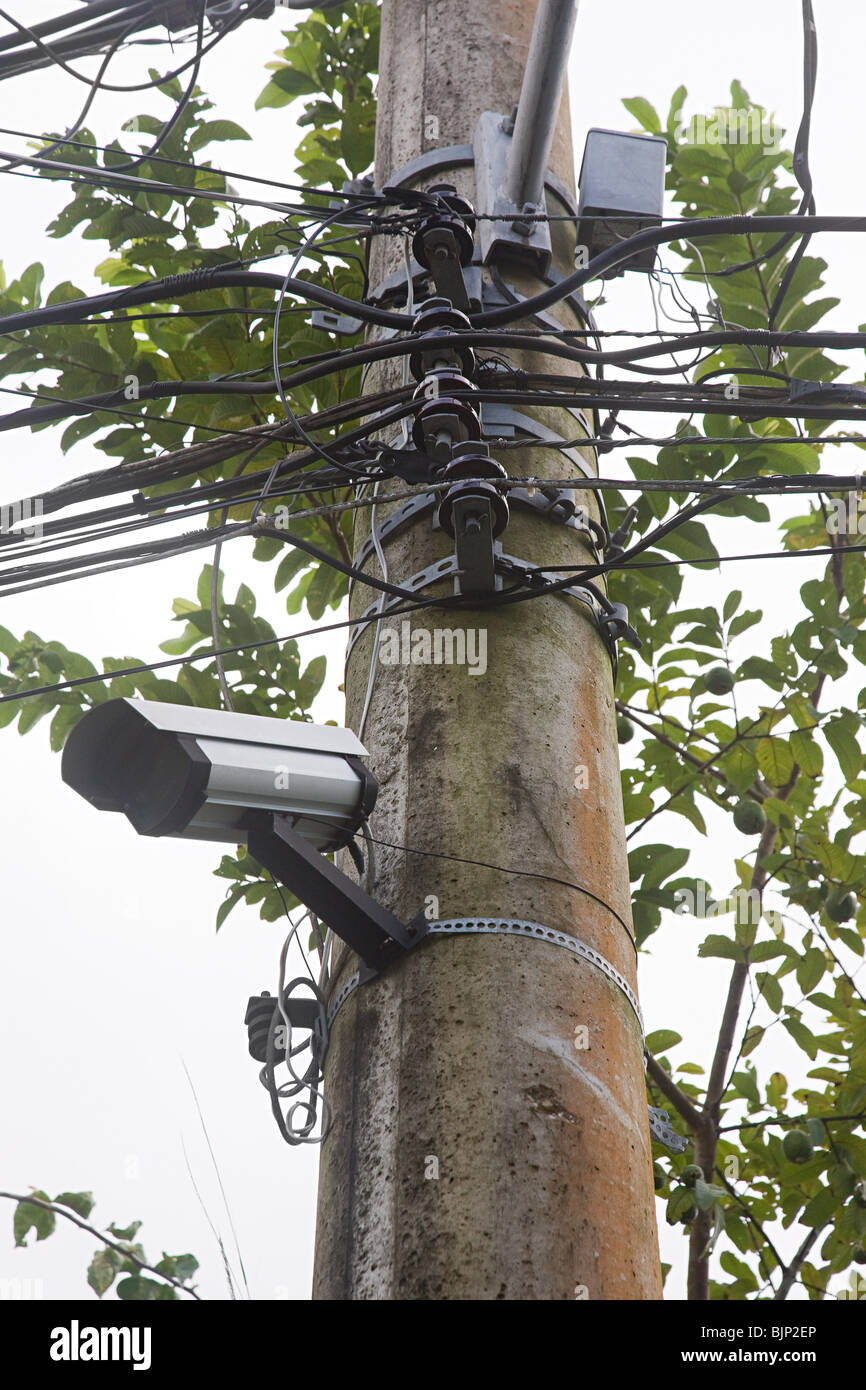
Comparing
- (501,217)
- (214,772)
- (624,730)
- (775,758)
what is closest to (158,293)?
(501,217)

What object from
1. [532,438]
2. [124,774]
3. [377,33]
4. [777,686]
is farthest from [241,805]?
[377,33]

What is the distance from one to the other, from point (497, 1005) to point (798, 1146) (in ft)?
6.60

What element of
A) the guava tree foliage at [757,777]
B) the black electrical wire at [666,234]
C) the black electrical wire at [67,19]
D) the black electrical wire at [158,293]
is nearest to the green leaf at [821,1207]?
the guava tree foliage at [757,777]

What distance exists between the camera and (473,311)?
2.77 meters

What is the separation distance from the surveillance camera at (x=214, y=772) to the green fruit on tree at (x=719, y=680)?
2.07 m

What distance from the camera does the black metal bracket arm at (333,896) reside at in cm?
192

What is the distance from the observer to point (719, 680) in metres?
3.93

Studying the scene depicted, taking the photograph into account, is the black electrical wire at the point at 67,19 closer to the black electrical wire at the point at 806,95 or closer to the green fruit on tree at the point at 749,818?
the black electrical wire at the point at 806,95

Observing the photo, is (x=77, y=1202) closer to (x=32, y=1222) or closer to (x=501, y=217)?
(x=32, y=1222)

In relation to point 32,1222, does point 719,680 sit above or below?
above

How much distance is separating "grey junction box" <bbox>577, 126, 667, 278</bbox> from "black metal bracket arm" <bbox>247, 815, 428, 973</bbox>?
1.67 m

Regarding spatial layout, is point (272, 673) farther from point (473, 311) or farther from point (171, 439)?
point (473, 311)

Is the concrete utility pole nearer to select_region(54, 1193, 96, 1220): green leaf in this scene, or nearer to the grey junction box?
the grey junction box

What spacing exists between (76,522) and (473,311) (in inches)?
36.8
